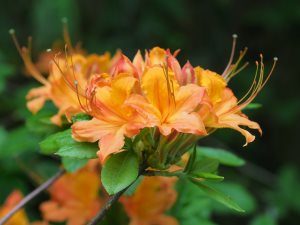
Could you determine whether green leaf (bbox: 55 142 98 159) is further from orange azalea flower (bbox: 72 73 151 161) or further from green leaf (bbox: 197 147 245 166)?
green leaf (bbox: 197 147 245 166)

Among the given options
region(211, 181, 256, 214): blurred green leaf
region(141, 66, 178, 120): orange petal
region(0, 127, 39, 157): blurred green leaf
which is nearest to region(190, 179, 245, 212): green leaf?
region(141, 66, 178, 120): orange petal

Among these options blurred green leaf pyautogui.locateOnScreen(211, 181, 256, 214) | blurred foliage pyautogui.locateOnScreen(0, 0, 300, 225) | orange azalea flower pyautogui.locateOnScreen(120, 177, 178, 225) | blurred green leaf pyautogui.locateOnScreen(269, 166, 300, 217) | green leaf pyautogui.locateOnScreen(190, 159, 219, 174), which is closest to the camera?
green leaf pyautogui.locateOnScreen(190, 159, 219, 174)

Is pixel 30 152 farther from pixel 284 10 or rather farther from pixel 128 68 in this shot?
pixel 284 10

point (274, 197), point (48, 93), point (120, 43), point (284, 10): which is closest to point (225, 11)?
point (284, 10)

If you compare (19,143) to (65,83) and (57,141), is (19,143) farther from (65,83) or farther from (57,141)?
(57,141)

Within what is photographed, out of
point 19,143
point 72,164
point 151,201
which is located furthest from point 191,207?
point 19,143
